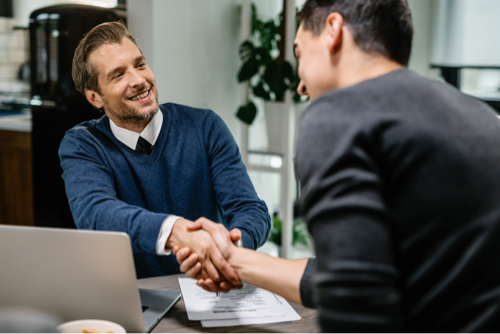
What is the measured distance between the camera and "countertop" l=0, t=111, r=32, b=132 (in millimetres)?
3248

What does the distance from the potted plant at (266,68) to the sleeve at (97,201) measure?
4.76ft

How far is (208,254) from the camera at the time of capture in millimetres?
1162

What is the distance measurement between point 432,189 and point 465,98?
19 cm

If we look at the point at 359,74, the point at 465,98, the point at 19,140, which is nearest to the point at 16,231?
the point at 359,74

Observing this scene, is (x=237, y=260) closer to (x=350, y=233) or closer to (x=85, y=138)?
(x=350, y=233)

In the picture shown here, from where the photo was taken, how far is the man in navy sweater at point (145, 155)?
1432 millimetres

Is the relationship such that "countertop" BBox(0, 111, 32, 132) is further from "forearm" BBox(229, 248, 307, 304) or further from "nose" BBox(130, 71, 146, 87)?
"forearm" BBox(229, 248, 307, 304)

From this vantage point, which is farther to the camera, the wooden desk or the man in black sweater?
the wooden desk

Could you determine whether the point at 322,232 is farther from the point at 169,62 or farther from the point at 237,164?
the point at 169,62

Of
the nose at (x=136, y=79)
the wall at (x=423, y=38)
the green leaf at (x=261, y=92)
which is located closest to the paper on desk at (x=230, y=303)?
the nose at (x=136, y=79)

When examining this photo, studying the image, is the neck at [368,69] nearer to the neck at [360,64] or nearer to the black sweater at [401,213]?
the neck at [360,64]

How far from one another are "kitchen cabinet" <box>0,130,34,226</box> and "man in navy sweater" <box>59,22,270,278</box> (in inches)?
79.6

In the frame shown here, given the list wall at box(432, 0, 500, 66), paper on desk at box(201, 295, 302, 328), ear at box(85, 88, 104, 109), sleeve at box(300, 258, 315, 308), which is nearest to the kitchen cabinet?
ear at box(85, 88, 104, 109)

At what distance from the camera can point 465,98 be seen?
75 cm
